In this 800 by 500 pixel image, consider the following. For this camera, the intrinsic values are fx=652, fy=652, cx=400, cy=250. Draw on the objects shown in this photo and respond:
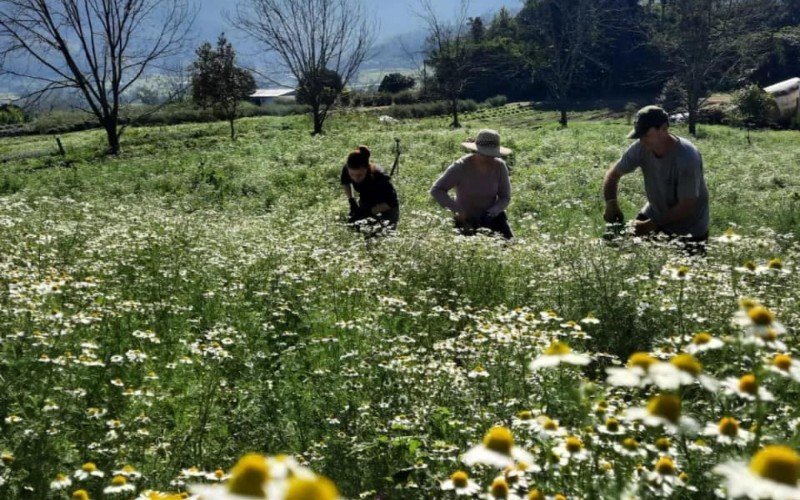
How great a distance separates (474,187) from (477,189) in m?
0.04

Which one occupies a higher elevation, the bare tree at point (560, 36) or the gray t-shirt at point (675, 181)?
the bare tree at point (560, 36)

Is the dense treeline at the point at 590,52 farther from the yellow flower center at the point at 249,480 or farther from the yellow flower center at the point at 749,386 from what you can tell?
the yellow flower center at the point at 249,480

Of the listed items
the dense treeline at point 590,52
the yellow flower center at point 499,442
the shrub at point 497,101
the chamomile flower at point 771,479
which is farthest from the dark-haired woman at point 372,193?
the shrub at point 497,101

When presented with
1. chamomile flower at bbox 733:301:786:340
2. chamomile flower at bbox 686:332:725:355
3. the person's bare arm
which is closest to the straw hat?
the person's bare arm

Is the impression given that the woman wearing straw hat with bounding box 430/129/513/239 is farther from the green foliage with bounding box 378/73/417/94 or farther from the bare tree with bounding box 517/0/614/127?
the green foliage with bounding box 378/73/417/94

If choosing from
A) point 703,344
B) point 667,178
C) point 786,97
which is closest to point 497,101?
point 786,97

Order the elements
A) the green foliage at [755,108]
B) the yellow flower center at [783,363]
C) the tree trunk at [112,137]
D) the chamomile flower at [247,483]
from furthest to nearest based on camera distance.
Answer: the green foliage at [755,108], the tree trunk at [112,137], the yellow flower center at [783,363], the chamomile flower at [247,483]

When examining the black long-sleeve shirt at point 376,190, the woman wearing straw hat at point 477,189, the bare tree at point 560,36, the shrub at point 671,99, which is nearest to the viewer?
the woman wearing straw hat at point 477,189

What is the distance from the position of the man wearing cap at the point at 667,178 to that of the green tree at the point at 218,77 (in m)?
32.0

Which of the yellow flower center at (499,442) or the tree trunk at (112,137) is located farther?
the tree trunk at (112,137)

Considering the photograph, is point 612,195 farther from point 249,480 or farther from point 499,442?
point 249,480

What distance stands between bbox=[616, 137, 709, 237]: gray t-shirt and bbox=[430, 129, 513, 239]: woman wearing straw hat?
146 cm

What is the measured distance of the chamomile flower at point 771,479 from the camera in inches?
43.8

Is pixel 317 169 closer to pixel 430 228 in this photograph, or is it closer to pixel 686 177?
pixel 430 228
